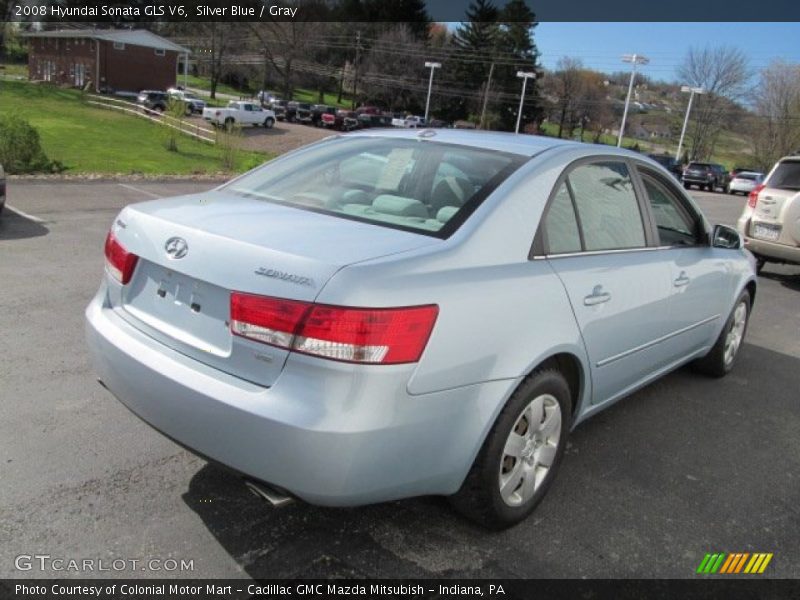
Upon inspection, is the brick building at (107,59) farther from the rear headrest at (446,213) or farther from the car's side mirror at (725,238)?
the rear headrest at (446,213)

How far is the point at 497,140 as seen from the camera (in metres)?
3.51

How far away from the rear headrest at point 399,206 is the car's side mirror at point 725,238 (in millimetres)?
2424

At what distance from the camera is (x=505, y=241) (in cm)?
277

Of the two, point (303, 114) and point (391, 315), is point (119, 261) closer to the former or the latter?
point (391, 315)

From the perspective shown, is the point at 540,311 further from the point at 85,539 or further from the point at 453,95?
the point at 453,95

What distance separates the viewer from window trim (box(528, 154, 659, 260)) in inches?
116

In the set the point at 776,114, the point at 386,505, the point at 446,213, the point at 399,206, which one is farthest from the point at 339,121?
the point at 386,505

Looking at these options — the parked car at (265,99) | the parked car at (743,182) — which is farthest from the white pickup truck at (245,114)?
the parked car at (743,182)

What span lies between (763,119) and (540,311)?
73004 mm

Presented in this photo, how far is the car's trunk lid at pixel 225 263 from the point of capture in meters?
2.33

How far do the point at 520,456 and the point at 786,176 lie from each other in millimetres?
8406

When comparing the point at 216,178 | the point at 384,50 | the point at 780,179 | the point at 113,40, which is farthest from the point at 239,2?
the point at 780,179

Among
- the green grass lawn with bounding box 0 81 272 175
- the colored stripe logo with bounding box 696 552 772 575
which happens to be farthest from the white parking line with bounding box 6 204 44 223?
the colored stripe logo with bounding box 696 552 772 575

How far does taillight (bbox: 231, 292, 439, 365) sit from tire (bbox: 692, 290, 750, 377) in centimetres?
345
